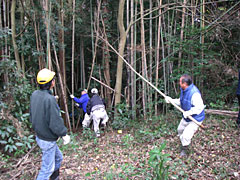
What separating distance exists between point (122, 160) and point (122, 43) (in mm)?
3265

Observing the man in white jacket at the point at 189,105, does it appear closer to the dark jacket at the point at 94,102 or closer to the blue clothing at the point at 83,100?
the dark jacket at the point at 94,102

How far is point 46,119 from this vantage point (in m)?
2.16

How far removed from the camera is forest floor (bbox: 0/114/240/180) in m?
2.86

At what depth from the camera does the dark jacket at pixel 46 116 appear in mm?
2133

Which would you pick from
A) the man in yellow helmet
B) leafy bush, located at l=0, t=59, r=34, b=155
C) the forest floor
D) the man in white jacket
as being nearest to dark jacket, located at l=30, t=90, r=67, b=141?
the man in yellow helmet

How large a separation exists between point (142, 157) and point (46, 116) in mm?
2025

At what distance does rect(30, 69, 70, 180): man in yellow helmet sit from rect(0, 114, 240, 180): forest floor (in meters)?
0.78

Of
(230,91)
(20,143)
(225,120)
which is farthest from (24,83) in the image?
(230,91)

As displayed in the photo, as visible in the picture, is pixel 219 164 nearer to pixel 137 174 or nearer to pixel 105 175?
pixel 137 174

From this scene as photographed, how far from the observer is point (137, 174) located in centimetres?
275

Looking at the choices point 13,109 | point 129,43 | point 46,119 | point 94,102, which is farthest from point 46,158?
point 129,43

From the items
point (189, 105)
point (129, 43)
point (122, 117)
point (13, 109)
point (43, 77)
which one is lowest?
point (122, 117)

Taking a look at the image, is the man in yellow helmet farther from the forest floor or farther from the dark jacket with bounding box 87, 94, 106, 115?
the dark jacket with bounding box 87, 94, 106, 115

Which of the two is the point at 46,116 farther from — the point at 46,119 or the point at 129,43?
the point at 129,43
